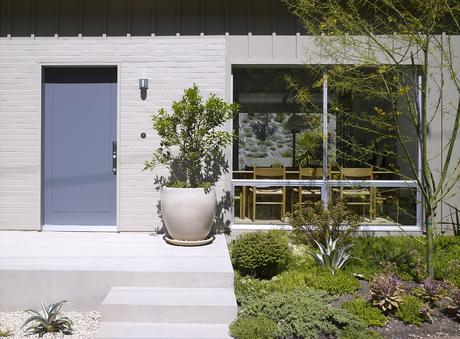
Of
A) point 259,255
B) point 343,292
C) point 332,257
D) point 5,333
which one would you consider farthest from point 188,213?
point 5,333

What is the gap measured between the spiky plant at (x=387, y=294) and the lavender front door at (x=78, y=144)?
3928mm

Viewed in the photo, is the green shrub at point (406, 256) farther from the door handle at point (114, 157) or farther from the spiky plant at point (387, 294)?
the door handle at point (114, 157)

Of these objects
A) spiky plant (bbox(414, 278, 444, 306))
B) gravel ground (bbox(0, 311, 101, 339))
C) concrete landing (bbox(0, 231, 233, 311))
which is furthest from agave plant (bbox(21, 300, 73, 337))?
spiky plant (bbox(414, 278, 444, 306))

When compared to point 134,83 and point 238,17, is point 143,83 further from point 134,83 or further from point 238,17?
point 238,17

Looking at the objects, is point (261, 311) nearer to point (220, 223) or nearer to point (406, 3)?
point (220, 223)

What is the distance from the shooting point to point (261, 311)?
163 inches

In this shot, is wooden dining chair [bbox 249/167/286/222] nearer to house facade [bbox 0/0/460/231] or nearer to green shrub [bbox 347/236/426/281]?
house facade [bbox 0/0/460/231]

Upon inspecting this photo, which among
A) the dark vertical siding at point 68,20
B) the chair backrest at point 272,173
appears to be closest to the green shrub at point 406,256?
the chair backrest at point 272,173

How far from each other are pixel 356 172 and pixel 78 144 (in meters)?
4.03

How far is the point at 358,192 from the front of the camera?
6.54m

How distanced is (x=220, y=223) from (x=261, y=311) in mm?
2510

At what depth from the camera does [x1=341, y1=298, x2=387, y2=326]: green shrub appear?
4047 millimetres

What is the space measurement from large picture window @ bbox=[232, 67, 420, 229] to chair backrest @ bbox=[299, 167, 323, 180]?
1 cm

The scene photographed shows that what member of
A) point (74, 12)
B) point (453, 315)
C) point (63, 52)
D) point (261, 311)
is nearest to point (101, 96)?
point (63, 52)
